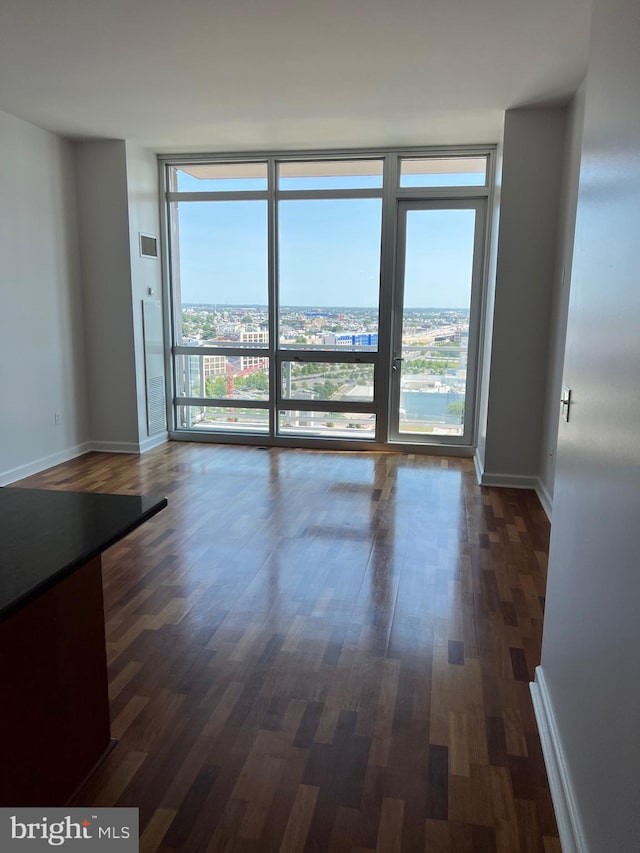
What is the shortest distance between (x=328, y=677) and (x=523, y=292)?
139 inches

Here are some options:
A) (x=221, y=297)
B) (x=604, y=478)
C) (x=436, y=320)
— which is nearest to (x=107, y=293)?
(x=221, y=297)

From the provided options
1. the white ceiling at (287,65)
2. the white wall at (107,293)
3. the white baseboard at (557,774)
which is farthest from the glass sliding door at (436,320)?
the white baseboard at (557,774)

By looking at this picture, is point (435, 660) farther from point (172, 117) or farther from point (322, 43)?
point (172, 117)

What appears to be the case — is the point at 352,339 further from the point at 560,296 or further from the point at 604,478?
the point at 604,478

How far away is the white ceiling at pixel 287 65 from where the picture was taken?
9.95ft

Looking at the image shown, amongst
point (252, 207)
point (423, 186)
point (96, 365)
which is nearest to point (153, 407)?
point (96, 365)

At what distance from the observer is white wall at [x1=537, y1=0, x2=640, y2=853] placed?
1263mm

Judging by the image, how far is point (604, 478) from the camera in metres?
1.52

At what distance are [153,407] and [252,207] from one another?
2.27 m

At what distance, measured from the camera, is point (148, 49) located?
3.48 metres

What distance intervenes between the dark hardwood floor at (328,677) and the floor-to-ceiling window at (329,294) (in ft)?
6.28

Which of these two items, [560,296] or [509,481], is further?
[509,481]

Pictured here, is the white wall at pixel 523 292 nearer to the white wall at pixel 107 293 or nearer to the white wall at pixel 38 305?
the white wall at pixel 107 293

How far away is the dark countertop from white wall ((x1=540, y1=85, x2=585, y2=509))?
3.26m
